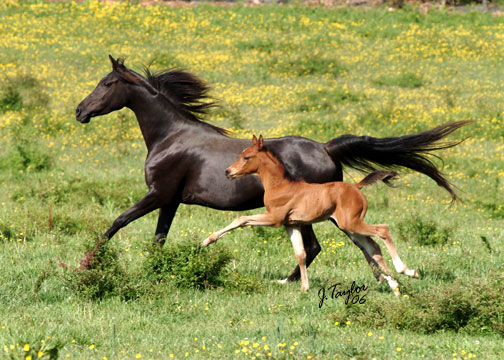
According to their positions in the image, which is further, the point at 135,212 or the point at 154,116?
the point at 154,116

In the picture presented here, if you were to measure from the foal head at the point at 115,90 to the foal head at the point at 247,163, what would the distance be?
1.84 meters

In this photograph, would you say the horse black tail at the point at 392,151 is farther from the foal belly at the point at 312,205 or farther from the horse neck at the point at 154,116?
the horse neck at the point at 154,116

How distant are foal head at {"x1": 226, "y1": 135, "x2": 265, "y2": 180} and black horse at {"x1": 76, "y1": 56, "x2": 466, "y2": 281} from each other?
650 mm

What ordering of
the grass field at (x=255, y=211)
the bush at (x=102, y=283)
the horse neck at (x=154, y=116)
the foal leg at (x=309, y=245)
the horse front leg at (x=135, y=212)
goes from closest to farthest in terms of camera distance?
the grass field at (x=255, y=211) < the bush at (x=102, y=283) < the horse front leg at (x=135, y=212) < the foal leg at (x=309, y=245) < the horse neck at (x=154, y=116)

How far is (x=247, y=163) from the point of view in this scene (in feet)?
22.2

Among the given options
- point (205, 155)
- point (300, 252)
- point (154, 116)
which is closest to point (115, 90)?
point (154, 116)

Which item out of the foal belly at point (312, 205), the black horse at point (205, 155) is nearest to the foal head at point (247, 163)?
the foal belly at point (312, 205)

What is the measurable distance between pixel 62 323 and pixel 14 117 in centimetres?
1319

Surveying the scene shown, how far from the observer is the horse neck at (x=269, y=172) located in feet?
22.5

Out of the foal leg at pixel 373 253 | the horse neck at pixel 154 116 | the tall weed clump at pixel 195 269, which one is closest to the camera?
the foal leg at pixel 373 253

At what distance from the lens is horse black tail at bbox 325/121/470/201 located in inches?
301

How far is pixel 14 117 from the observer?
1798cm

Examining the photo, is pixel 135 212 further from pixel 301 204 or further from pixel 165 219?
pixel 301 204

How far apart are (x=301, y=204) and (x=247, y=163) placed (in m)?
0.63
